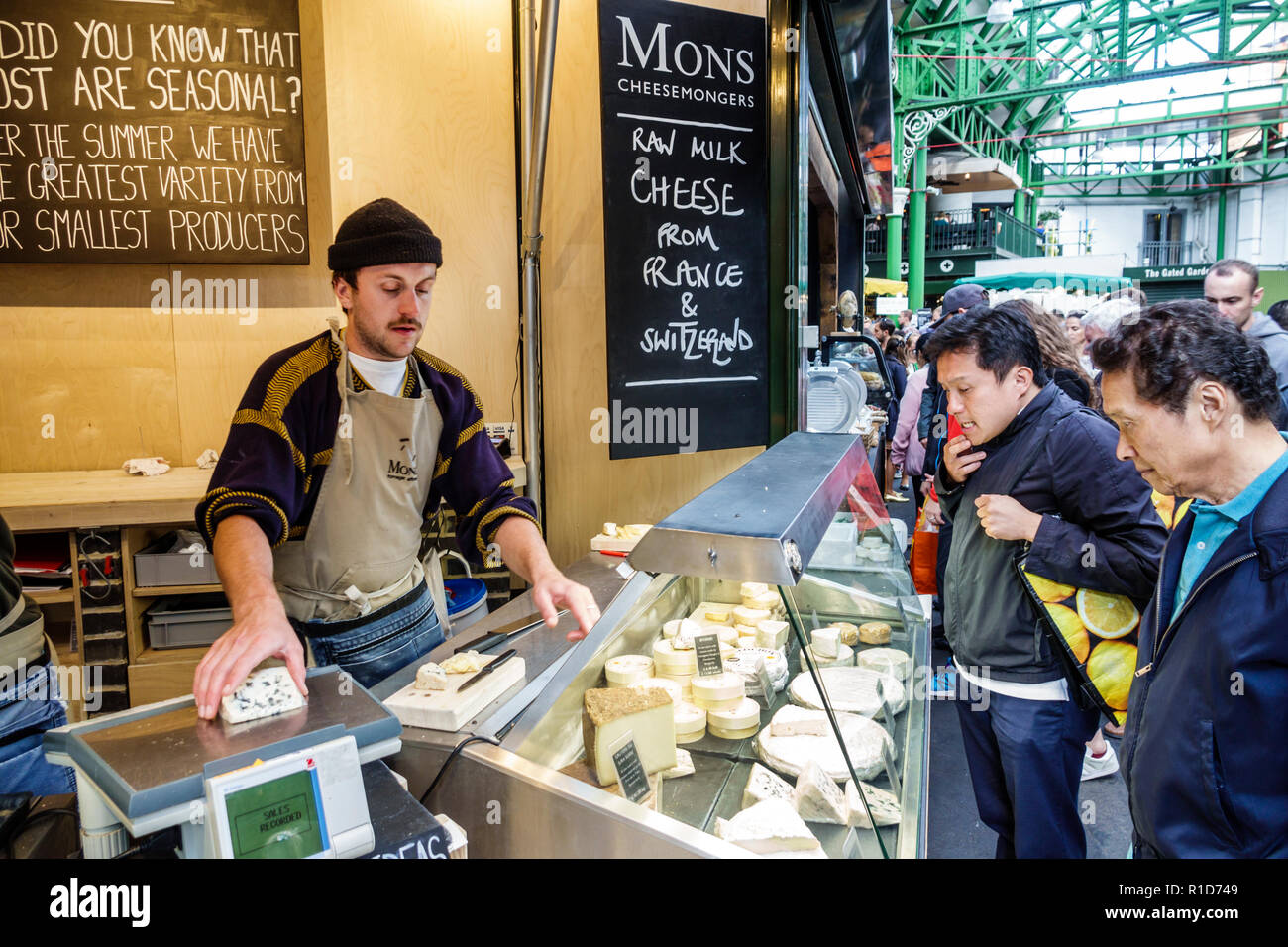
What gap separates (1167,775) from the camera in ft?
4.86

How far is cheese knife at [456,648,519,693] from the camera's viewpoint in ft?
5.34

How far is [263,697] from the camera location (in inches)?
50.5

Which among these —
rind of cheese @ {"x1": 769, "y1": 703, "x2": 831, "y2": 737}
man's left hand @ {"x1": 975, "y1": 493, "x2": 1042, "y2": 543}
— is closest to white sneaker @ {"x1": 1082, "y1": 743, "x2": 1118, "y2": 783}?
man's left hand @ {"x1": 975, "y1": 493, "x2": 1042, "y2": 543}

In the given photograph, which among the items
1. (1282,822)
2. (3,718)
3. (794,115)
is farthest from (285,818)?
(794,115)

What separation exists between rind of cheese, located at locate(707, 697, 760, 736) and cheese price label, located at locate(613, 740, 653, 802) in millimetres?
414

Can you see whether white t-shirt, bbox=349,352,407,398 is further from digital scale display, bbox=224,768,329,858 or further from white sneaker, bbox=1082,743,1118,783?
white sneaker, bbox=1082,743,1118,783

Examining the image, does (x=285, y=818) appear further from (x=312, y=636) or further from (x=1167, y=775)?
(x=1167, y=775)

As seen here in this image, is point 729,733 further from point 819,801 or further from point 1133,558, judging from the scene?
point 1133,558

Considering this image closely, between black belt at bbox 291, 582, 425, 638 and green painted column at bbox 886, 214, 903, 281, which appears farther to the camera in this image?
green painted column at bbox 886, 214, 903, 281

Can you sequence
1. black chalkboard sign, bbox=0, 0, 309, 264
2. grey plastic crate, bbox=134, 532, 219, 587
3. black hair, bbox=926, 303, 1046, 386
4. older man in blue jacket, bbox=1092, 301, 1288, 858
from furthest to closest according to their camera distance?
black chalkboard sign, bbox=0, 0, 309, 264, grey plastic crate, bbox=134, 532, 219, 587, black hair, bbox=926, 303, 1046, 386, older man in blue jacket, bbox=1092, 301, 1288, 858

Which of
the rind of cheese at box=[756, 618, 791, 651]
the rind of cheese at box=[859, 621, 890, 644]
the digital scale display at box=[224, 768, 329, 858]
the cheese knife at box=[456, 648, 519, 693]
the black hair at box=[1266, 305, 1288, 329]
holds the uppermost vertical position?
the black hair at box=[1266, 305, 1288, 329]

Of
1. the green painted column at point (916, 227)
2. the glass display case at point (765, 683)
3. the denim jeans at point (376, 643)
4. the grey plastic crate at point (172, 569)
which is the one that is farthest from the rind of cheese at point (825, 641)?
the green painted column at point (916, 227)

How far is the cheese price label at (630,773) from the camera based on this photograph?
57.2 inches
